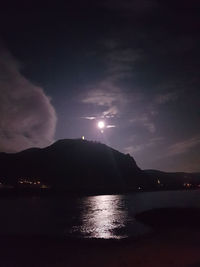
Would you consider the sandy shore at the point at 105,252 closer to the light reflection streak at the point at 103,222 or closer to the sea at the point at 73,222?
the sea at the point at 73,222

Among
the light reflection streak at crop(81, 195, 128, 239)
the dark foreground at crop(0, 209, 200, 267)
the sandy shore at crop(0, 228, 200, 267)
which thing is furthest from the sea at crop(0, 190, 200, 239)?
the dark foreground at crop(0, 209, 200, 267)

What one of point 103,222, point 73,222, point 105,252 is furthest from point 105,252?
point 73,222

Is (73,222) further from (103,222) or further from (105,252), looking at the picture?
(105,252)

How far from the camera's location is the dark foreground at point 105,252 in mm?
21297

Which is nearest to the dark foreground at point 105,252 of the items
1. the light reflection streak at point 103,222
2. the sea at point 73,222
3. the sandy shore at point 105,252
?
the sandy shore at point 105,252

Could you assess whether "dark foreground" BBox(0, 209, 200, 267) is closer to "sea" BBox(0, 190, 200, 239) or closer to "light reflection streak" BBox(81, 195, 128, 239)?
"sea" BBox(0, 190, 200, 239)

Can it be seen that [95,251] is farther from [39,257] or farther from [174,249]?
[174,249]

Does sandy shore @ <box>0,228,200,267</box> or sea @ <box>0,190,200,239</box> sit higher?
sea @ <box>0,190,200,239</box>

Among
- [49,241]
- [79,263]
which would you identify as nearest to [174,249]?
[79,263]

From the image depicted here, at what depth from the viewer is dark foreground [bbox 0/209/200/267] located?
21297mm

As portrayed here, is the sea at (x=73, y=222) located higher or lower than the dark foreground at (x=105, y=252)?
higher

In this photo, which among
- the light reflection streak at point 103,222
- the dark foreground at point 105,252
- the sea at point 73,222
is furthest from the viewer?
the sea at point 73,222

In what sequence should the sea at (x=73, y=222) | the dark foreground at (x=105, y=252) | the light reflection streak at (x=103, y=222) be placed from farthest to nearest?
the sea at (x=73, y=222) → the light reflection streak at (x=103, y=222) → the dark foreground at (x=105, y=252)

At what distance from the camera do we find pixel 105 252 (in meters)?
25.9
